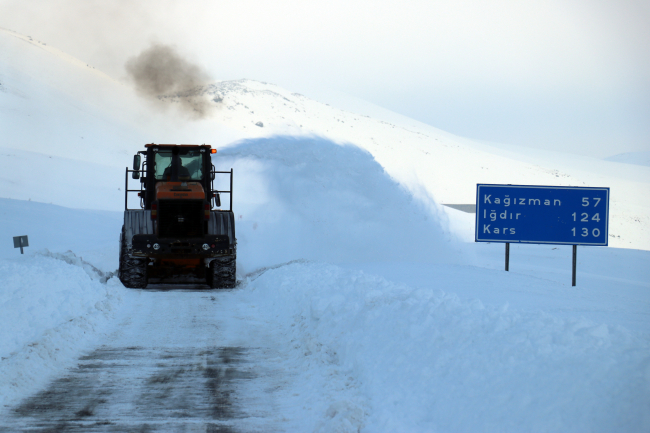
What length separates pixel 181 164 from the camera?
50.8ft

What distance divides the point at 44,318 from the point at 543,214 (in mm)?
13451

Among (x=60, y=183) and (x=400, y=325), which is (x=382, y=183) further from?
(x=60, y=183)

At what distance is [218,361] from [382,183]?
18.7 metres

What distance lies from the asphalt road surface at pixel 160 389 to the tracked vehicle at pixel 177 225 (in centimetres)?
500

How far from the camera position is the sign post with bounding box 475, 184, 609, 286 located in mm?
16484

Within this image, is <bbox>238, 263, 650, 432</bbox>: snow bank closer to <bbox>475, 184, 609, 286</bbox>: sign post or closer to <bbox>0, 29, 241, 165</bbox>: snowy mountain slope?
<bbox>475, 184, 609, 286</bbox>: sign post

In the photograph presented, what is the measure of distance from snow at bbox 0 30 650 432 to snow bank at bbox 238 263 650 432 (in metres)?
0.02

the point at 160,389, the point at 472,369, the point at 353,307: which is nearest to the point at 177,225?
the point at 353,307

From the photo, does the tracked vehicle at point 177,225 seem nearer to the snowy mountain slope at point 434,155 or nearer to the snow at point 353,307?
the snow at point 353,307

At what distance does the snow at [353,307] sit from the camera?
5035 mm

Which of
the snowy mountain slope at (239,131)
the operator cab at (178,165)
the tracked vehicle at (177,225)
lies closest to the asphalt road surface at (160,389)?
the tracked vehicle at (177,225)

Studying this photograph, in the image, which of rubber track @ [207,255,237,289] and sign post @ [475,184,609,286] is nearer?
rubber track @ [207,255,237,289]

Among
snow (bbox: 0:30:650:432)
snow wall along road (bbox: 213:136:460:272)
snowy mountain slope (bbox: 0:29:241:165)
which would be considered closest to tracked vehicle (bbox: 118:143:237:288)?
snow (bbox: 0:30:650:432)

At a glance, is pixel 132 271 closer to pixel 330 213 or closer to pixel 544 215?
A: pixel 330 213
